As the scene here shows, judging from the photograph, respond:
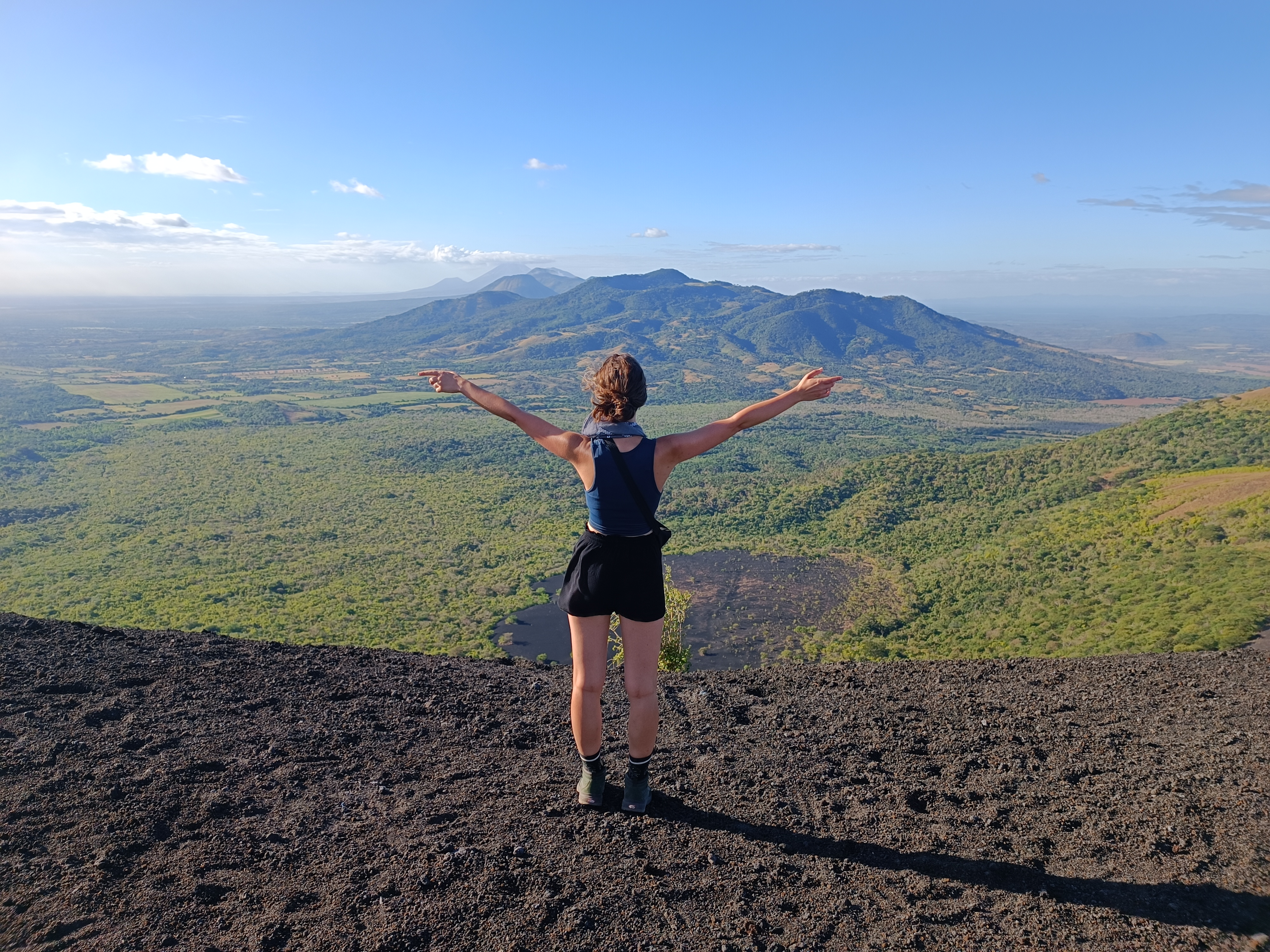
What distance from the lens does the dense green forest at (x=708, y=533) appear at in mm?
18797

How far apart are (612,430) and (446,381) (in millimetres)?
946

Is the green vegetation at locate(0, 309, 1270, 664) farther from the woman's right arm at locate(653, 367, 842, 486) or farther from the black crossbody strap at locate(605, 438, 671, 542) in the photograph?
the black crossbody strap at locate(605, 438, 671, 542)

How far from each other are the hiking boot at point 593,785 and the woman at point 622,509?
0.41 metres

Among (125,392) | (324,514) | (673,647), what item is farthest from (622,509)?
(125,392)

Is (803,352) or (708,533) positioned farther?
(803,352)

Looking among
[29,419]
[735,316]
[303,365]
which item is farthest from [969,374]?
[29,419]

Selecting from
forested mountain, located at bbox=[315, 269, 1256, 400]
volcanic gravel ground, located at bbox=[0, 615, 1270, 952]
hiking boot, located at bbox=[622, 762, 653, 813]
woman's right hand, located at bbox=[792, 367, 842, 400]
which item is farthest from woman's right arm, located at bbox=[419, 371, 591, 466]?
forested mountain, located at bbox=[315, 269, 1256, 400]

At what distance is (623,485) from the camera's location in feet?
9.84

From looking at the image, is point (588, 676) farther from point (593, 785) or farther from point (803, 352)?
point (803, 352)

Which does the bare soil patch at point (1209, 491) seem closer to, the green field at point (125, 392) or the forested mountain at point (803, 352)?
the forested mountain at point (803, 352)

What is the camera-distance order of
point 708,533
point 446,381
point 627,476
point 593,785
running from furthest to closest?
point 708,533 < point 593,785 < point 446,381 < point 627,476

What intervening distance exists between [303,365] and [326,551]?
12894cm

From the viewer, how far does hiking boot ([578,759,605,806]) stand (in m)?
3.56

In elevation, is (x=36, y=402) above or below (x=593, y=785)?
below
